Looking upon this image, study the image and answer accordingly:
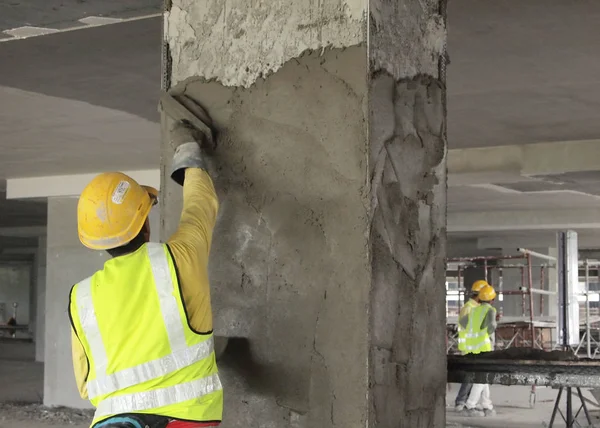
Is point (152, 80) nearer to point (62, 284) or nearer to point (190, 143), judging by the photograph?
point (190, 143)

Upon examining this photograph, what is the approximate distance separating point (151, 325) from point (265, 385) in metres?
0.61

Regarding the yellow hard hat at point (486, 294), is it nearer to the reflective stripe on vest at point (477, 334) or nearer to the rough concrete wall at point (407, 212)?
the reflective stripe on vest at point (477, 334)

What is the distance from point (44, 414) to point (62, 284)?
7.69ft

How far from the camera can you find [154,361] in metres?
3.05

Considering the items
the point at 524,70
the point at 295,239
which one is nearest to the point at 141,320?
the point at 295,239

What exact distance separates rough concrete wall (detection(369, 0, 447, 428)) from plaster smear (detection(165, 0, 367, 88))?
16cm

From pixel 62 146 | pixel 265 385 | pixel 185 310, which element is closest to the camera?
pixel 185 310

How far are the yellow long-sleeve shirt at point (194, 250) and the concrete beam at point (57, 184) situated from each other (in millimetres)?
10482

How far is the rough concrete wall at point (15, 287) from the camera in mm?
42656

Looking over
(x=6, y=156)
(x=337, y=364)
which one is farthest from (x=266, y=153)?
(x=6, y=156)

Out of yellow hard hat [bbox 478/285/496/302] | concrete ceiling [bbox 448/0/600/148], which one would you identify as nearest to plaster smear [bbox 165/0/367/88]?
concrete ceiling [bbox 448/0/600/148]

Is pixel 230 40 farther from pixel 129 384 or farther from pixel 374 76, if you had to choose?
pixel 129 384

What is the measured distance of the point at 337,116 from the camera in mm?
3189

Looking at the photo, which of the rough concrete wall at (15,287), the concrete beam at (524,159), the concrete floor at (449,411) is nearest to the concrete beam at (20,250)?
the rough concrete wall at (15,287)
